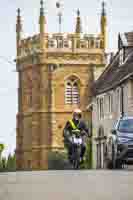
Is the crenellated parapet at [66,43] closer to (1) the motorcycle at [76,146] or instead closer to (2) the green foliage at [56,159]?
(2) the green foliage at [56,159]

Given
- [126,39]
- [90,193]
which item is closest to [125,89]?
[126,39]

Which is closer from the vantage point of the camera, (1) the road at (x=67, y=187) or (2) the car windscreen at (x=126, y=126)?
(1) the road at (x=67, y=187)

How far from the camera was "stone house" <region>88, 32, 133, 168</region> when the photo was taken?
59938 millimetres

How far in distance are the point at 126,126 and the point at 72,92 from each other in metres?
75.2

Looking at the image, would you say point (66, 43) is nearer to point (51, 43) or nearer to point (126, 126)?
point (51, 43)

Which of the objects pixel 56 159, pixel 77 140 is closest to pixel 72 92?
pixel 56 159

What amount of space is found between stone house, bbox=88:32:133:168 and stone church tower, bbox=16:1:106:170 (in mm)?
27840

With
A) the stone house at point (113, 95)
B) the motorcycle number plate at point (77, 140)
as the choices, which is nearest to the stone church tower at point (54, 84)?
the stone house at point (113, 95)

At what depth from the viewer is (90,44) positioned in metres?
106

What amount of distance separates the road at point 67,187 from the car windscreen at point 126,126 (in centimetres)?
692

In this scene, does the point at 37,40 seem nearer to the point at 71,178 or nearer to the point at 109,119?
the point at 109,119

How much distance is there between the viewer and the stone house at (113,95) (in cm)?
5994

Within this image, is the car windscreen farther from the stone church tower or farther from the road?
the stone church tower

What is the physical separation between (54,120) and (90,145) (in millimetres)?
26340
